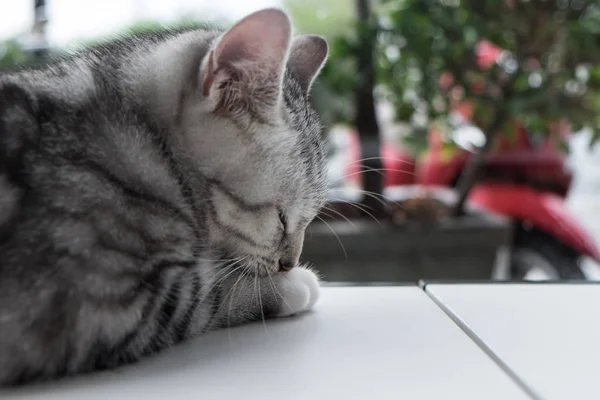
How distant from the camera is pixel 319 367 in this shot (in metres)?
0.60

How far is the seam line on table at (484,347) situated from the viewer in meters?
0.54

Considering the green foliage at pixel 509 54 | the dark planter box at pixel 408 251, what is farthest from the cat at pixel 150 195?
the green foliage at pixel 509 54

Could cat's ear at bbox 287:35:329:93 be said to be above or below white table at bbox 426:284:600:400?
above

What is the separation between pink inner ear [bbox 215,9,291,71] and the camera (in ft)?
2.14

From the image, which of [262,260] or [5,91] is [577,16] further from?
[5,91]

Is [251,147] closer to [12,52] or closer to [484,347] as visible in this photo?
[484,347]

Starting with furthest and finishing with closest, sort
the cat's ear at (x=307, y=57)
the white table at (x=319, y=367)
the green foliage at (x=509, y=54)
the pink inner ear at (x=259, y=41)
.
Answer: the green foliage at (x=509, y=54), the cat's ear at (x=307, y=57), the pink inner ear at (x=259, y=41), the white table at (x=319, y=367)

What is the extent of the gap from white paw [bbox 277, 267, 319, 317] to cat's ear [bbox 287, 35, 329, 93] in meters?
0.29

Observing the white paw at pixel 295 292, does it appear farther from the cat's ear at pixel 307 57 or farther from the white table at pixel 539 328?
the cat's ear at pixel 307 57

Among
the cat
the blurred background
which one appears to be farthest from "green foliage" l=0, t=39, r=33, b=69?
the cat

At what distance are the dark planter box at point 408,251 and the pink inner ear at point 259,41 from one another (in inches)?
37.6

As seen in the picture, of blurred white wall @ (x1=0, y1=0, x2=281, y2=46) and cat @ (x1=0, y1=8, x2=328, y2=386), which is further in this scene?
blurred white wall @ (x1=0, y1=0, x2=281, y2=46)

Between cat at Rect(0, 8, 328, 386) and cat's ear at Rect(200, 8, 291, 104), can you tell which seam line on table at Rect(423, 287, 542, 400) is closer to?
cat at Rect(0, 8, 328, 386)

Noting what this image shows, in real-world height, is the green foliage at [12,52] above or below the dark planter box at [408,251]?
above
